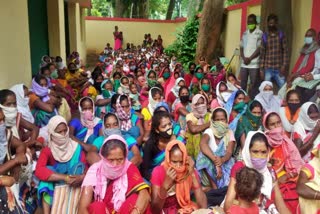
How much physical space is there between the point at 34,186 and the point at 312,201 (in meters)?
2.42

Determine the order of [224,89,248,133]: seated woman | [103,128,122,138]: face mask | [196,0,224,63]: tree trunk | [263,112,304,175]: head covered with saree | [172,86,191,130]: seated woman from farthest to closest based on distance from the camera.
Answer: [196,0,224,63]: tree trunk, [172,86,191,130]: seated woman, [224,89,248,133]: seated woman, [103,128,122,138]: face mask, [263,112,304,175]: head covered with saree

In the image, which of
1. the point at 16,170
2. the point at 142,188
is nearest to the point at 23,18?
the point at 16,170

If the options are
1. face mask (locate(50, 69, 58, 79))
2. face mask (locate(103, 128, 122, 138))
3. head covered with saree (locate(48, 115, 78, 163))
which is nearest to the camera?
head covered with saree (locate(48, 115, 78, 163))

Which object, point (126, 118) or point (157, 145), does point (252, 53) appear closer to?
point (126, 118)

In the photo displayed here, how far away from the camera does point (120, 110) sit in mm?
4812

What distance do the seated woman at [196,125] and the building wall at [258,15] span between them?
110 inches

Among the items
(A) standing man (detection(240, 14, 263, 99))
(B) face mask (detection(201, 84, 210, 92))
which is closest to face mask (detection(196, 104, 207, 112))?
(B) face mask (detection(201, 84, 210, 92))

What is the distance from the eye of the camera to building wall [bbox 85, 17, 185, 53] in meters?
20.5

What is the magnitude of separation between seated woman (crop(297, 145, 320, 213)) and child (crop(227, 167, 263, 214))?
0.59 metres

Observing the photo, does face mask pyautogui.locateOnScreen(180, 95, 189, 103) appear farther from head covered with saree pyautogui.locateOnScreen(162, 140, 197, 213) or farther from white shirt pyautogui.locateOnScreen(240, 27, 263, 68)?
head covered with saree pyautogui.locateOnScreen(162, 140, 197, 213)

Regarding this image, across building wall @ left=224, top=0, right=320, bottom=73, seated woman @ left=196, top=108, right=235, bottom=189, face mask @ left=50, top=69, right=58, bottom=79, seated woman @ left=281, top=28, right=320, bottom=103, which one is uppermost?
building wall @ left=224, top=0, right=320, bottom=73

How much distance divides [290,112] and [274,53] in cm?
222

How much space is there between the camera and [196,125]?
4.62 m

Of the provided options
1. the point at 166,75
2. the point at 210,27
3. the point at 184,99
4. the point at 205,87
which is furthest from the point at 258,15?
the point at 184,99
